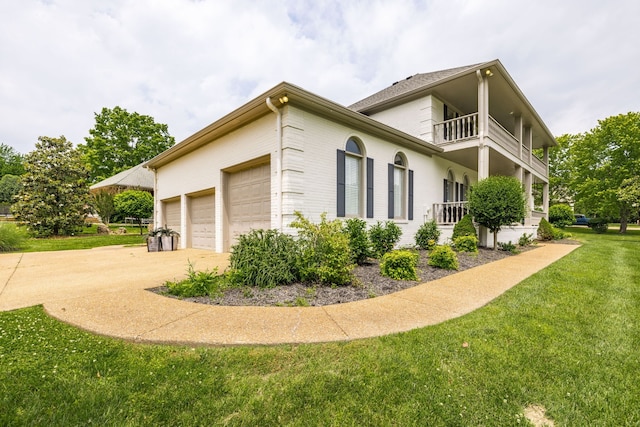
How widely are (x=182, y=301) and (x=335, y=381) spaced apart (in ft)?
8.15

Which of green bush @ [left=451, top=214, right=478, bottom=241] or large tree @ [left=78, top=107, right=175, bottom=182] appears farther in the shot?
large tree @ [left=78, top=107, right=175, bottom=182]

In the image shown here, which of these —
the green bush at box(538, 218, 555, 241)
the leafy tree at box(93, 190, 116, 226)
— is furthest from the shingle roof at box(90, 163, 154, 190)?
the green bush at box(538, 218, 555, 241)

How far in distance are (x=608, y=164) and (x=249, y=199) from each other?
25147 millimetres

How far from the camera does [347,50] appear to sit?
9547 mm

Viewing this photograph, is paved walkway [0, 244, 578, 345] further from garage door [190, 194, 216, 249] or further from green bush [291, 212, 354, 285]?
garage door [190, 194, 216, 249]

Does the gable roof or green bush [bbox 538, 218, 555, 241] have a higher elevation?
the gable roof

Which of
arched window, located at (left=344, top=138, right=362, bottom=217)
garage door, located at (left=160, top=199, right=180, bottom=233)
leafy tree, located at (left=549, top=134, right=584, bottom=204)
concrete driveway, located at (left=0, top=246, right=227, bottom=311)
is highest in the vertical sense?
leafy tree, located at (left=549, top=134, right=584, bottom=204)

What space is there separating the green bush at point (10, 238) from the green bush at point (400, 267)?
465 inches

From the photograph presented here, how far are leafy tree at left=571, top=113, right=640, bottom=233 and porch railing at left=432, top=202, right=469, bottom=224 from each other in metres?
15.5

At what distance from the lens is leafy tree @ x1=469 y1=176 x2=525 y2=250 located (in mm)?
8023

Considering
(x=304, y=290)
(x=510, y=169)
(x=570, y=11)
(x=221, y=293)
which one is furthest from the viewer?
(x=510, y=169)

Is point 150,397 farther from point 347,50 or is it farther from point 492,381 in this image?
point 347,50

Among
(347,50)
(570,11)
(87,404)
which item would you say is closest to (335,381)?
(87,404)

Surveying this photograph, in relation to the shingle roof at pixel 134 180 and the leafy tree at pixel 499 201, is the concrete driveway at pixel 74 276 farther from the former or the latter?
the shingle roof at pixel 134 180
